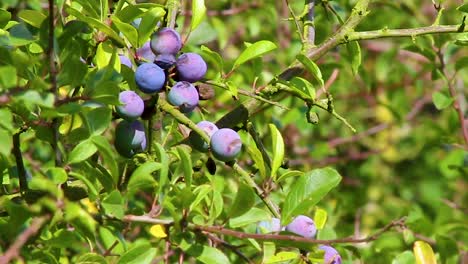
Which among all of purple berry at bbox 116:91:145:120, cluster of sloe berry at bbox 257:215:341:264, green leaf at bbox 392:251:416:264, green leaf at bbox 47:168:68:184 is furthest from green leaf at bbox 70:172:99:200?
green leaf at bbox 392:251:416:264

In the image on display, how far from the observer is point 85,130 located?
3.50 ft

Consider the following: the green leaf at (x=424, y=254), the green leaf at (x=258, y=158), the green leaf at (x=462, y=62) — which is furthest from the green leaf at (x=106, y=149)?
the green leaf at (x=462, y=62)

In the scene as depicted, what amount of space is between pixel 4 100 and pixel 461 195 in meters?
2.75

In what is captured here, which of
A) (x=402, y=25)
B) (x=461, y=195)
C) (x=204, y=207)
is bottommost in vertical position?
(x=461, y=195)

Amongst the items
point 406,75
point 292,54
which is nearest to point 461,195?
point 406,75

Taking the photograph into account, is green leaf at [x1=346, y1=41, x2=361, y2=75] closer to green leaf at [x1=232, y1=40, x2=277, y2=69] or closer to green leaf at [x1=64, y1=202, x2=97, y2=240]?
green leaf at [x1=232, y1=40, x2=277, y2=69]

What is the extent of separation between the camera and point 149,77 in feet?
3.39

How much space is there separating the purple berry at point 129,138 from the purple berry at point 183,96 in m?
0.06

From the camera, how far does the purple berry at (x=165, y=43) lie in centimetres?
106

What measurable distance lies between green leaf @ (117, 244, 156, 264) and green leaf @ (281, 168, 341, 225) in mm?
167

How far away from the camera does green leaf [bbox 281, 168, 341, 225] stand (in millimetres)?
1053

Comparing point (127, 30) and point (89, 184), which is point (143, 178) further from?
point (127, 30)

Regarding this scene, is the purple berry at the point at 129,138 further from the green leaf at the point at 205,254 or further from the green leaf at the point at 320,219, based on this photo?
the green leaf at the point at 320,219

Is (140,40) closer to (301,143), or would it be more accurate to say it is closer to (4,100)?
(4,100)
